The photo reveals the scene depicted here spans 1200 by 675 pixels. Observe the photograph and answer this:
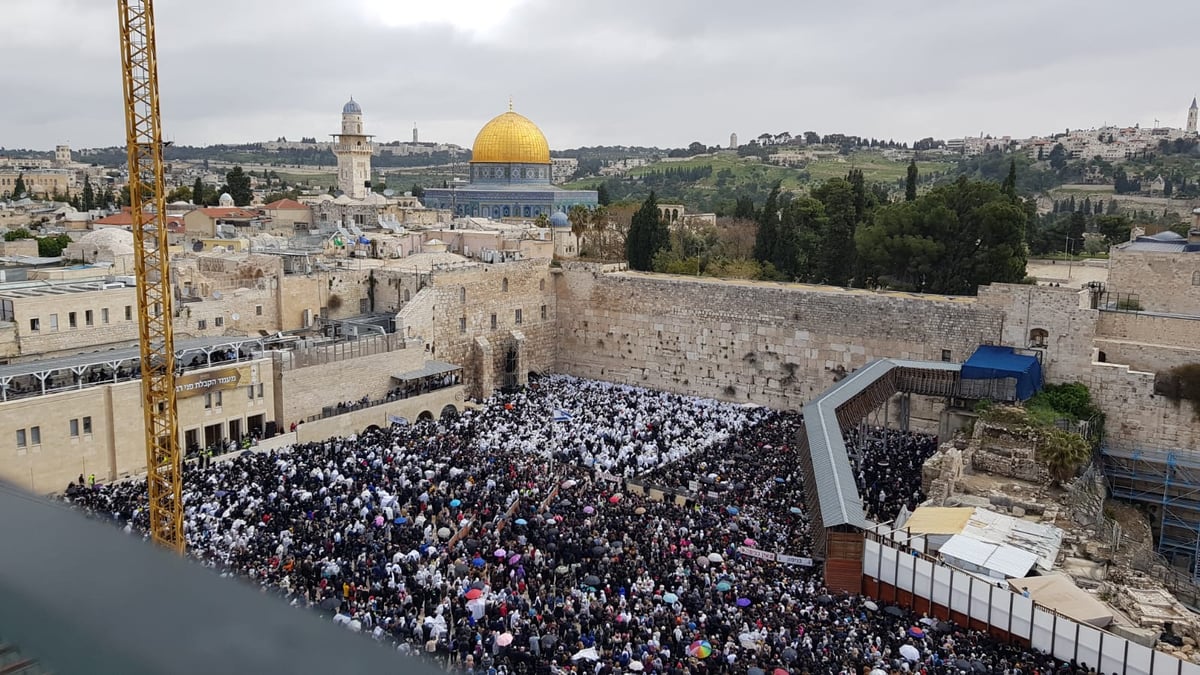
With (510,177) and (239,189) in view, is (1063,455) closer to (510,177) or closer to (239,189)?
(510,177)

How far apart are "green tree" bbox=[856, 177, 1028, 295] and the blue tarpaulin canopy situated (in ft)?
14.3

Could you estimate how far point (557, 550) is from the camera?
1500cm

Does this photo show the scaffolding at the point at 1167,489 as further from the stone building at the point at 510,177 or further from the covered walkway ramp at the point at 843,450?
the stone building at the point at 510,177

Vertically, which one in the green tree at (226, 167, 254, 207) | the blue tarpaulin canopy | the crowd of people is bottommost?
the crowd of people

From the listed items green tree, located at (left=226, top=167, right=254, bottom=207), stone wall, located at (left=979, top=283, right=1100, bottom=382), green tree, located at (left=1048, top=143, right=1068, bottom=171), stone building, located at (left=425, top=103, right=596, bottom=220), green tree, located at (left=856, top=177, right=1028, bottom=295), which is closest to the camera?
stone wall, located at (left=979, top=283, right=1100, bottom=382)

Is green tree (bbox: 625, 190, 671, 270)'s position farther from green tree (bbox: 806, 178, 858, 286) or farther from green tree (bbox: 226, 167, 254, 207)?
green tree (bbox: 226, 167, 254, 207)

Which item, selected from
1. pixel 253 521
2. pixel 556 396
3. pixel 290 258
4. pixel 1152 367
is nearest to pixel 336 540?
pixel 253 521

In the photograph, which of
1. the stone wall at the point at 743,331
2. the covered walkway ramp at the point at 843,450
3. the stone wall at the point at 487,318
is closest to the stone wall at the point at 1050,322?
the stone wall at the point at 743,331

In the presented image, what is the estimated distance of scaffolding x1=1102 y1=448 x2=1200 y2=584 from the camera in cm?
1966

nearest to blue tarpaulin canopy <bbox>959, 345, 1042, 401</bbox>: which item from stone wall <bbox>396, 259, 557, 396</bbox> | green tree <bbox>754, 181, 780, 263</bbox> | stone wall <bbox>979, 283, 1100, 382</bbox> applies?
stone wall <bbox>979, 283, 1100, 382</bbox>

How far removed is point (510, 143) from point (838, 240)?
26.7 m

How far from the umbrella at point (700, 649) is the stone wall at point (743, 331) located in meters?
15.9

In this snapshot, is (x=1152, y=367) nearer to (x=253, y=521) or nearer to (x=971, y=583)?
(x=971, y=583)

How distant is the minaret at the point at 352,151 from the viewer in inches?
2344
